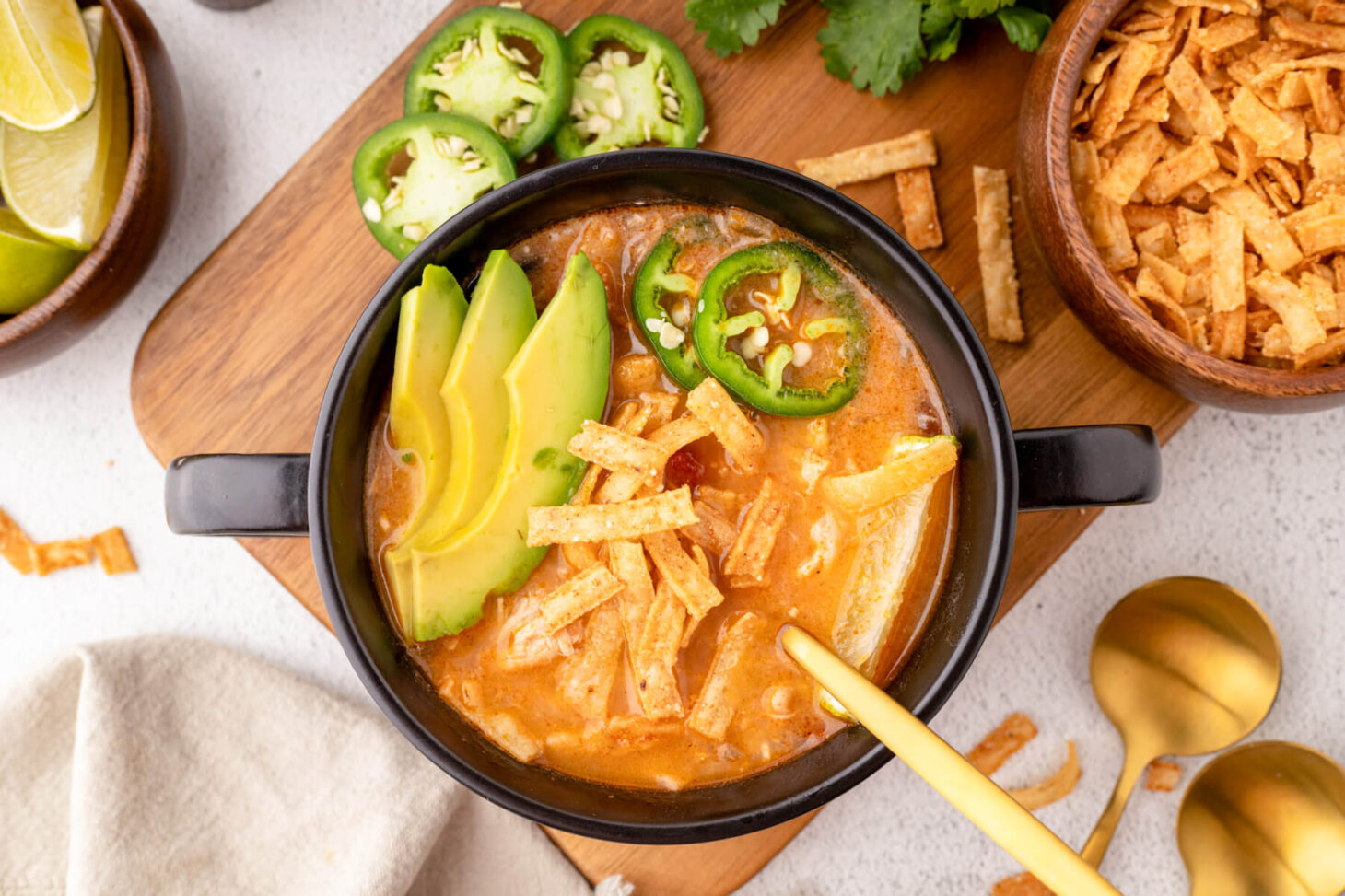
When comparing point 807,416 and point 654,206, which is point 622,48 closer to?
point 654,206

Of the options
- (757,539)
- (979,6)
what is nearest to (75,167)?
(757,539)

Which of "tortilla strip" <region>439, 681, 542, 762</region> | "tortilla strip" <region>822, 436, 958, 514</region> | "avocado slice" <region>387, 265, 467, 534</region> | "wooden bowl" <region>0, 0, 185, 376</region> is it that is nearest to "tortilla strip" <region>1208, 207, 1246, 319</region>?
"tortilla strip" <region>822, 436, 958, 514</region>

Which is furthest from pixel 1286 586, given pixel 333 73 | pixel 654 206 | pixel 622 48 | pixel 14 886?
pixel 14 886

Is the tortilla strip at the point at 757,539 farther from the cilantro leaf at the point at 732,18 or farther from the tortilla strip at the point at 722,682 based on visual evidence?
the cilantro leaf at the point at 732,18

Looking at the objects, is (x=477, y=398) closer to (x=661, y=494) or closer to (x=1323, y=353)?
(x=661, y=494)

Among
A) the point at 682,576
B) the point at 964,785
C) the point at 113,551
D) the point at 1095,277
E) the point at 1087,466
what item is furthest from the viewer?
the point at 113,551

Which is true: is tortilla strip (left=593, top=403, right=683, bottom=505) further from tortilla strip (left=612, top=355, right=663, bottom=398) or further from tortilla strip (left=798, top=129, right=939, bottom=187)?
tortilla strip (left=798, top=129, right=939, bottom=187)

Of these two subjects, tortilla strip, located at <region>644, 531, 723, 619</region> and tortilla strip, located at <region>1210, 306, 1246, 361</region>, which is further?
tortilla strip, located at <region>1210, 306, 1246, 361</region>
